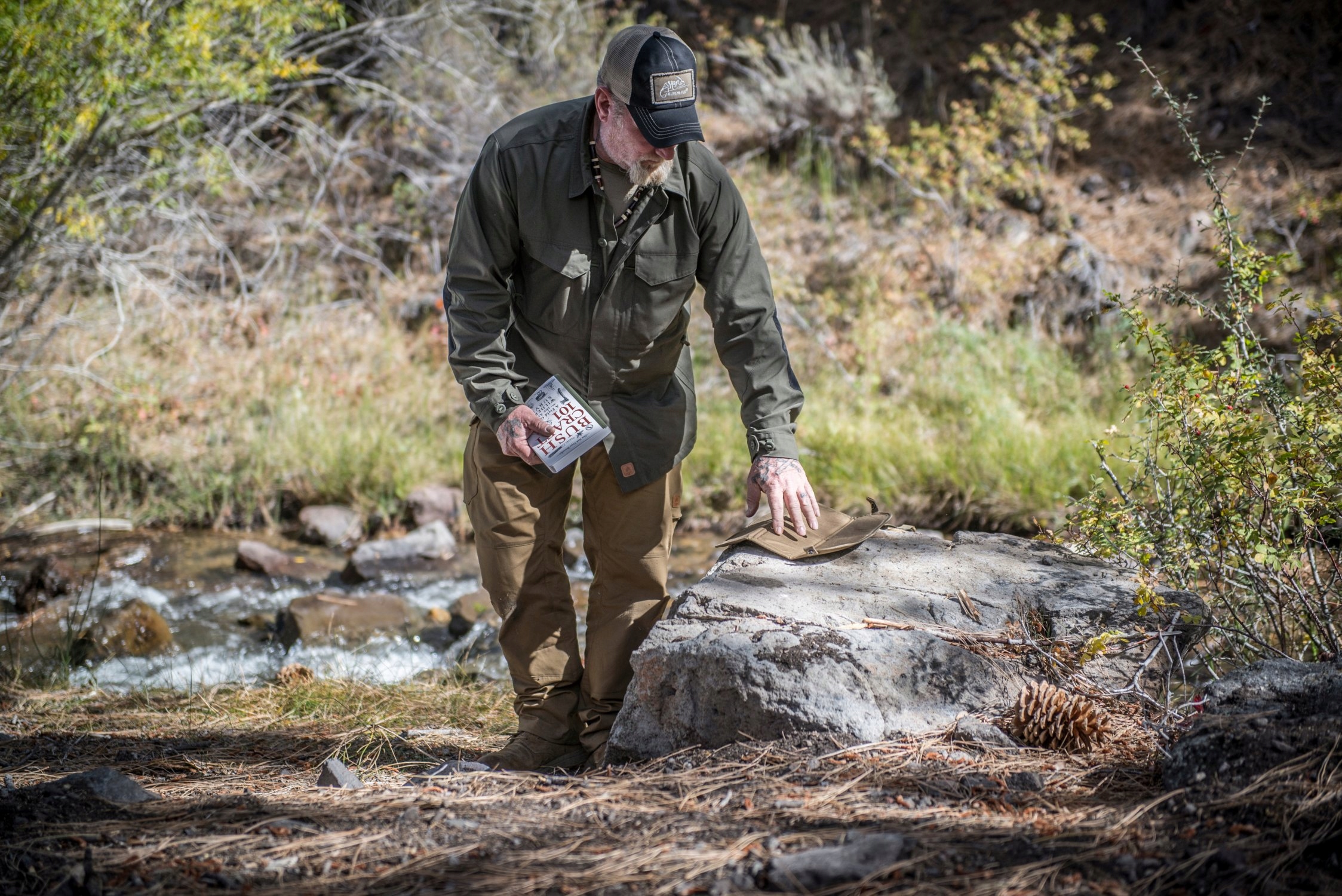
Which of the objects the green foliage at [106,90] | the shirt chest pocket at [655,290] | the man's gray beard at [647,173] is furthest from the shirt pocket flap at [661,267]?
the green foliage at [106,90]

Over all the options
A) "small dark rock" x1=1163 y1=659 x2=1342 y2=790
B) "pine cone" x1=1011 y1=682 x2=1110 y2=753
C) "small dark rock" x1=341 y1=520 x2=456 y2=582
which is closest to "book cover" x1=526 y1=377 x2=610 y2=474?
"pine cone" x1=1011 y1=682 x2=1110 y2=753

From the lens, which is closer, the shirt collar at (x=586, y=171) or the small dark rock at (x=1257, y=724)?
the small dark rock at (x=1257, y=724)

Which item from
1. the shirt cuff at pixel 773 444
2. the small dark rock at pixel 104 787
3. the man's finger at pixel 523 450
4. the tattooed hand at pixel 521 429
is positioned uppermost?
the tattooed hand at pixel 521 429

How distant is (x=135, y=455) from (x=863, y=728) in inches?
267

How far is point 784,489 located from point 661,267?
740 millimetres

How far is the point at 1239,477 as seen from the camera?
9.44ft

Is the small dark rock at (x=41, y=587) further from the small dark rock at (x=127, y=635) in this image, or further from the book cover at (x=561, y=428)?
the book cover at (x=561, y=428)

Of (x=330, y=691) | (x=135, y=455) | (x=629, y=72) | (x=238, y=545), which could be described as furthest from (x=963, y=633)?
(x=135, y=455)

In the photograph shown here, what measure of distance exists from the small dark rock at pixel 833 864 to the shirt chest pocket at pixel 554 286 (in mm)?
1685

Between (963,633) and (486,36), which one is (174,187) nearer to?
(486,36)

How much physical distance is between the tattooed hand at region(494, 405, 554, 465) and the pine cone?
4.67 ft

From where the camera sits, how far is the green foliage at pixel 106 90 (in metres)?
6.39

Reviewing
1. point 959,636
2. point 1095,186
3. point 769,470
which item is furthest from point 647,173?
point 1095,186

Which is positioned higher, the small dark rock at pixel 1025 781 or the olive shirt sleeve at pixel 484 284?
the olive shirt sleeve at pixel 484 284
